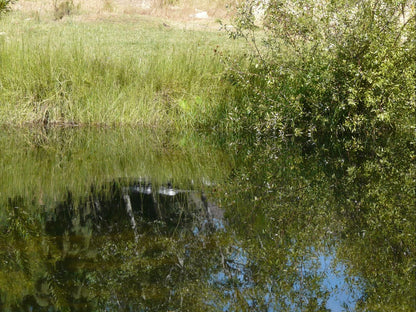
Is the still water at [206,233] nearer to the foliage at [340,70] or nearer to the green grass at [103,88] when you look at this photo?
the foliage at [340,70]

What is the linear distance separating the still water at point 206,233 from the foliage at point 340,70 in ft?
2.61

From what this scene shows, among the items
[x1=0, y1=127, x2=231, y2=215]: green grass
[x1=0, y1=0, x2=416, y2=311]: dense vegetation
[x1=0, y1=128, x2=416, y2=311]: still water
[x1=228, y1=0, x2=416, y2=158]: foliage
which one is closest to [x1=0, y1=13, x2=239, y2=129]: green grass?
[x1=0, y1=0, x2=416, y2=311]: dense vegetation

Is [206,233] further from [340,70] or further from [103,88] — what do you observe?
[103,88]

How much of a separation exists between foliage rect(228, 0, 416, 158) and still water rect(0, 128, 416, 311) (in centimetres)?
79

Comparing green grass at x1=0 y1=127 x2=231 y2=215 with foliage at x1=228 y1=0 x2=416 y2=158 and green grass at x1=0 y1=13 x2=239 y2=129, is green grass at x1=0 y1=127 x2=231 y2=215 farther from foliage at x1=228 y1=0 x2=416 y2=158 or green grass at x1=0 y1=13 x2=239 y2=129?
foliage at x1=228 y1=0 x2=416 y2=158

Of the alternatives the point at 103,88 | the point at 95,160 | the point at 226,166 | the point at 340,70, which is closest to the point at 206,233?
the point at 226,166

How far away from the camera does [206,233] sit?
420cm

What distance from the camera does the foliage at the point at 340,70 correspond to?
7078 mm

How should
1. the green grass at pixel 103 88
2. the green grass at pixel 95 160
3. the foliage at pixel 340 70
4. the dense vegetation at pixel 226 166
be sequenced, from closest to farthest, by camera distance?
1. the dense vegetation at pixel 226 166
2. the green grass at pixel 95 160
3. the foliage at pixel 340 70
4. the green grass at pixel 103 88

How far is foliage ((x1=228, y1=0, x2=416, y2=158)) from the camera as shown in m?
7.08

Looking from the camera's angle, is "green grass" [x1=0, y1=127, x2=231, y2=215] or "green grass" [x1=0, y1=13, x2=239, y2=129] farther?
"green grass" [x1=0, y1=13, x2=239, y2=129]

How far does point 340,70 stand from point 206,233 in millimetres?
3862

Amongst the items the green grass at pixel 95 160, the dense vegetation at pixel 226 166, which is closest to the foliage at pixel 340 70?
the dense vegetation at pixel 226 166

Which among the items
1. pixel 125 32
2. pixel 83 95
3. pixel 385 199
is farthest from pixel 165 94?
pixel 125 32
